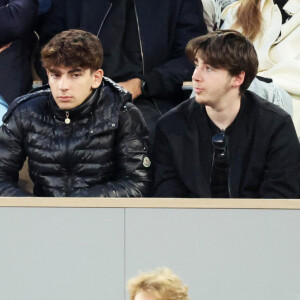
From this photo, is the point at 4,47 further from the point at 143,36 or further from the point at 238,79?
the point at 238,79

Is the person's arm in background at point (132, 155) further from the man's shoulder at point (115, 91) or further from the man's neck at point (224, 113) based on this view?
the man's neck at point (224, 113)

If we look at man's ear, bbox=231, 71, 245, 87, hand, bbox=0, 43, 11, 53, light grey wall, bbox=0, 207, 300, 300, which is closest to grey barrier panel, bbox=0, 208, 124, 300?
light grey wall, bbox=0, 207, 300, 300

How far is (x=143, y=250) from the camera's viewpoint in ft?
10.00

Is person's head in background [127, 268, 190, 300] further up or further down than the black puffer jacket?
further down

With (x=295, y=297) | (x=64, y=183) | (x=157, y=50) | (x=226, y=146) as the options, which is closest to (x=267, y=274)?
(x=295, y=297)

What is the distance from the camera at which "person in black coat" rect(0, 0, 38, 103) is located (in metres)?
3.67

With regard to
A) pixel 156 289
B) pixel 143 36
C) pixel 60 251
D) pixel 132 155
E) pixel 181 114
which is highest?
pixel 143 36

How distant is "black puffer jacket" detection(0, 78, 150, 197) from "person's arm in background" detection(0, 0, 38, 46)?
46 centimetres

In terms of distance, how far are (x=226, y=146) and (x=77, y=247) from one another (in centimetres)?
64

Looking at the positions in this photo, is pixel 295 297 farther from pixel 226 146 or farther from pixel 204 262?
pixel 226 146

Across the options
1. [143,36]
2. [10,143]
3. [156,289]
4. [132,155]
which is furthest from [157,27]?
[156,289]

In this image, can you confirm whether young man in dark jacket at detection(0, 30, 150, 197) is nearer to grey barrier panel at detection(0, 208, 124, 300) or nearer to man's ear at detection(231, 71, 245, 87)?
grey barrier panel at detection(0, 208, 124, 300)

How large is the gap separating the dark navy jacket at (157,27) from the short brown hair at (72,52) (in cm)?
45

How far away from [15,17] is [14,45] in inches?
5.0
